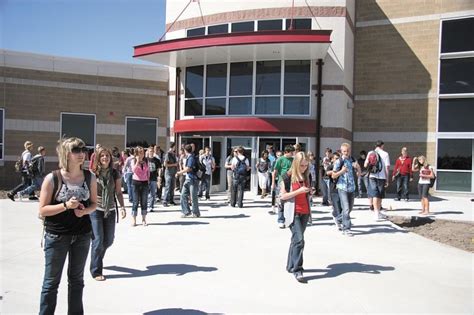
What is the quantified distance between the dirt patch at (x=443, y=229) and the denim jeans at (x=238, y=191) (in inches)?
178

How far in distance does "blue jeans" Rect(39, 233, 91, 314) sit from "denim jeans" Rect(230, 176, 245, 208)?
8923 millimetres

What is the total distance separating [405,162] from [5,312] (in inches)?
591

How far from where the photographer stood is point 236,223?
405 inches

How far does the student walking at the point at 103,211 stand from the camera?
5.63m

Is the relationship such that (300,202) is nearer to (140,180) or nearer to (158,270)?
(158,270)

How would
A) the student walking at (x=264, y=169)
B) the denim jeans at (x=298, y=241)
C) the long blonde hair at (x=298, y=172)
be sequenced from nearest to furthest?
the denim jeans at (x=298, y=241) < the long blonde hair at (x=298, y=172) < the student walking at (x=264, y=169)

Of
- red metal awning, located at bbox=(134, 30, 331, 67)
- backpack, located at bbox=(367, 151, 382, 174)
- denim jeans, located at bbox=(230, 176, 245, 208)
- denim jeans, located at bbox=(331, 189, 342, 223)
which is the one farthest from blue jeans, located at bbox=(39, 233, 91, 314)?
red metal awning, located at bbox=(134, 30, 331, 67)

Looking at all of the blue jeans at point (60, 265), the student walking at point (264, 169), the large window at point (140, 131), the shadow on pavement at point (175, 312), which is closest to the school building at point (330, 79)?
the large window at point (140, 131)

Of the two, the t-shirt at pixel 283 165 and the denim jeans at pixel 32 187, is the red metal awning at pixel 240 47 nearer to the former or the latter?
the t-shirt at pixel 283 165

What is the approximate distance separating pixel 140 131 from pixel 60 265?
17.1 m

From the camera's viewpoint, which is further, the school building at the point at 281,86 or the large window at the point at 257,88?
the large window at the point at 257,88

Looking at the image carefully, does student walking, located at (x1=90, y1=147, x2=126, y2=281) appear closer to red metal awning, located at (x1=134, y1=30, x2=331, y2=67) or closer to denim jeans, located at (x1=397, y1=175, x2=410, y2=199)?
red metal awning, located at (x1=134, y1=30, x2=331, y2=67)

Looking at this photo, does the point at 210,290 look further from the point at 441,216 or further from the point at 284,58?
the point at 284,58

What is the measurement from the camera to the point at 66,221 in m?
3.88
